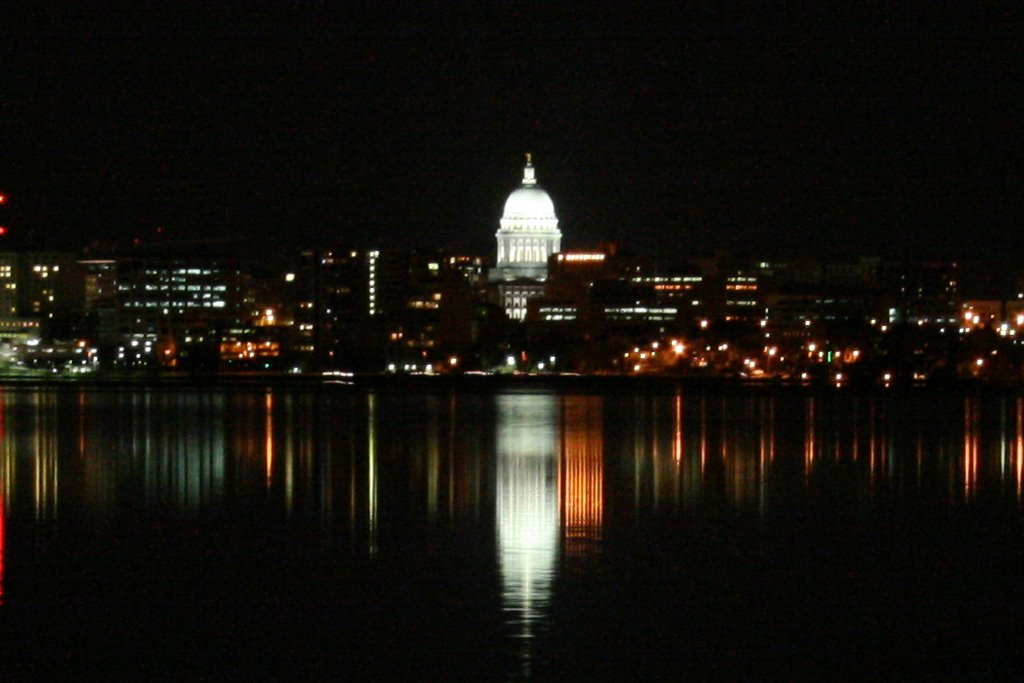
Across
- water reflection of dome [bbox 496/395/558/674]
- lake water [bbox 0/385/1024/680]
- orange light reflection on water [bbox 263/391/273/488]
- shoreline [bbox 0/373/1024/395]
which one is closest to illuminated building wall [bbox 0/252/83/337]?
shoreline [bbox 0/373/1024/395]

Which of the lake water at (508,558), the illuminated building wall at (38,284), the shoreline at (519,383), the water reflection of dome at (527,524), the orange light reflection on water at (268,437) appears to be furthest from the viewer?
the illuminated building wall at (38,284)

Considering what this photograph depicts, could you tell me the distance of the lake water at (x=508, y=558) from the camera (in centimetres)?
1147

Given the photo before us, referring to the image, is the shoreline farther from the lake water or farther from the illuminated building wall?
the illuminated building wall

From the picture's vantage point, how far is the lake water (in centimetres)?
1147

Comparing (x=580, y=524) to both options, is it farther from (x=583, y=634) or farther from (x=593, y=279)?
(x=593, y=279)

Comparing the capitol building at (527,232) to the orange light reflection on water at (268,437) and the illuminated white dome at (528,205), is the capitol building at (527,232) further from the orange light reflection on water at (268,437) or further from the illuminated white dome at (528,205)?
the orange light reflection on water at (268,437)

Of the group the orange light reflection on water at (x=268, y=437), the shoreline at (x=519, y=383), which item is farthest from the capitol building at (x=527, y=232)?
the orange light reflection on water at (x=268, y=437)

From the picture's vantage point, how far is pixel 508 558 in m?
15.2

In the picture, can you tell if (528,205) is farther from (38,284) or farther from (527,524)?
(527,524)

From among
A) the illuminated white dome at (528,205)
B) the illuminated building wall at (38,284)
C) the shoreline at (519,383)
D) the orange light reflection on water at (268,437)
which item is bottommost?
the shoreline at (519,383)

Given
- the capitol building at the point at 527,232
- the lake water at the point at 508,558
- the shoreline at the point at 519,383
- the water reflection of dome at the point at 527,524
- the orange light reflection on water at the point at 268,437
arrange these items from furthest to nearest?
1. the capitol building at the point at 527,232
2. the shoreline at the point at 519,383
3. the orange light reflection on water at the point at 268,437
4. the water reflection of dome at the point at 527,524
5. the lake water at the point at 508,558

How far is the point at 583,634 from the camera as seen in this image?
39.1ft

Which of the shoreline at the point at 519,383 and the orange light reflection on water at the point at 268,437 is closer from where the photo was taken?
the orange light reflection on water at the point at 268,437

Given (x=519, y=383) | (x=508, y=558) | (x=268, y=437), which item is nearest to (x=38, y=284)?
(x=519, y=383)
